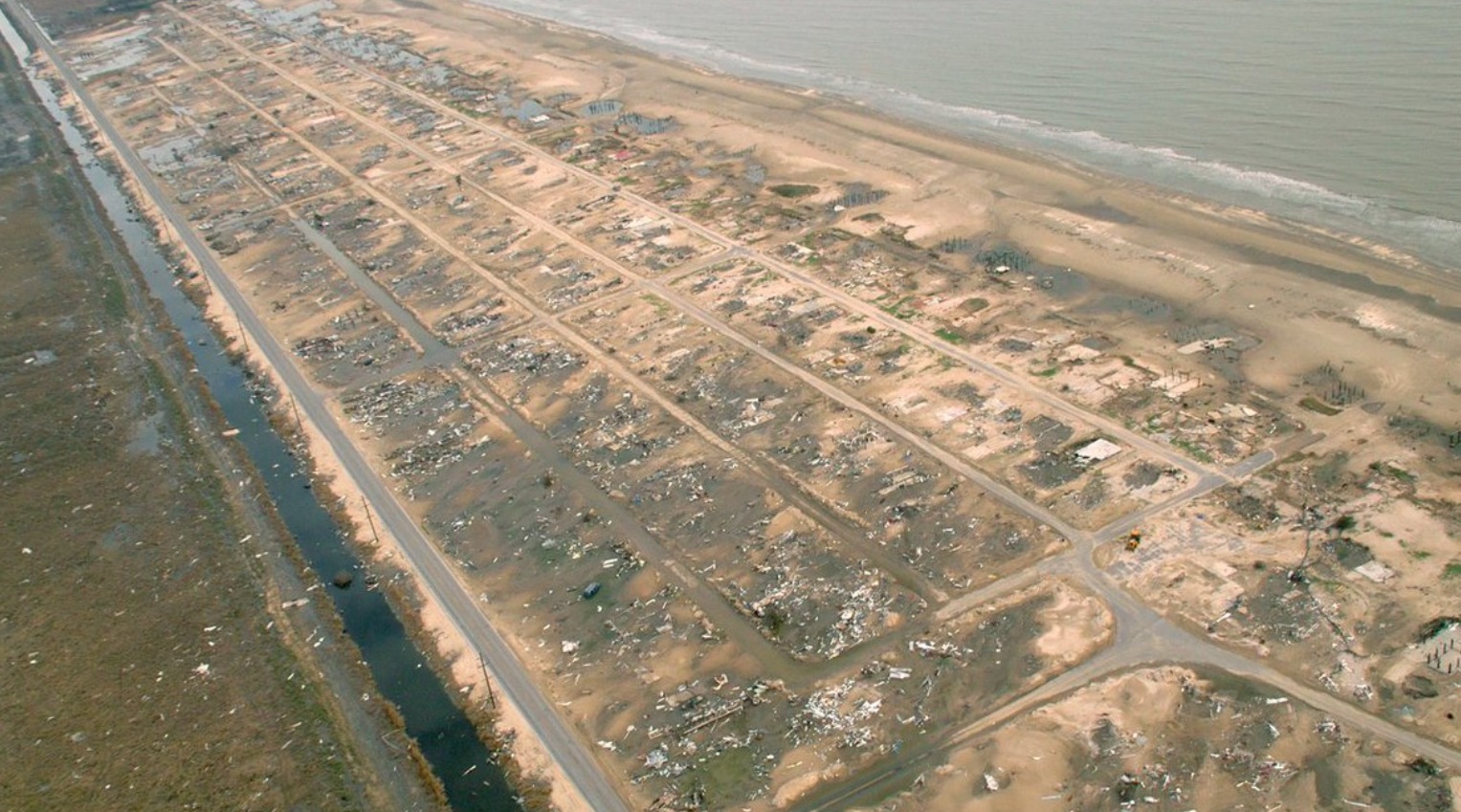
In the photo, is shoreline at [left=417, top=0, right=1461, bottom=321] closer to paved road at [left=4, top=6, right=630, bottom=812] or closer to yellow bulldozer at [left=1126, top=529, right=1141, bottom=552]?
yellow bulldozer at [left=1126, top=529, right=1141, bottom=552]

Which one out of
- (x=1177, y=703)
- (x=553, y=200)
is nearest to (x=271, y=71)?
(x=553, y=200)

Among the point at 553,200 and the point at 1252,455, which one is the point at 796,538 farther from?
the point at 553,200

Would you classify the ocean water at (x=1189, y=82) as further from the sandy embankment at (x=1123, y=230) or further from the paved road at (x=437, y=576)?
the paved road at (x=437, y=576)

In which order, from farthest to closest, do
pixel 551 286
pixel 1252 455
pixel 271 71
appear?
pixel 271 71
pixel 551 286
pixel 1252 455

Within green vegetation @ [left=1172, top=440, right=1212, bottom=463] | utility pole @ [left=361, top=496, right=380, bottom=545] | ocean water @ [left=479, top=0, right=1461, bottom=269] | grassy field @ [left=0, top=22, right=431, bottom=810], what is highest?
ocean water @ [left=479, top=0, right=1461, bottom=269]

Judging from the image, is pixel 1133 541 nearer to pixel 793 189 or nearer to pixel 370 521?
pixel 370 521

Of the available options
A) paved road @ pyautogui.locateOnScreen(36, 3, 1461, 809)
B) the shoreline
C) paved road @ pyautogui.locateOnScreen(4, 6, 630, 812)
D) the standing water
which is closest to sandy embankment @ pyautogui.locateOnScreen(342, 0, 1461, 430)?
the shoreline

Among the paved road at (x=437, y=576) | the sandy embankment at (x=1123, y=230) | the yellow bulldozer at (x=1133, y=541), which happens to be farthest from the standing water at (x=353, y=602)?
the sandy embankment at (x=1123, y=230)
